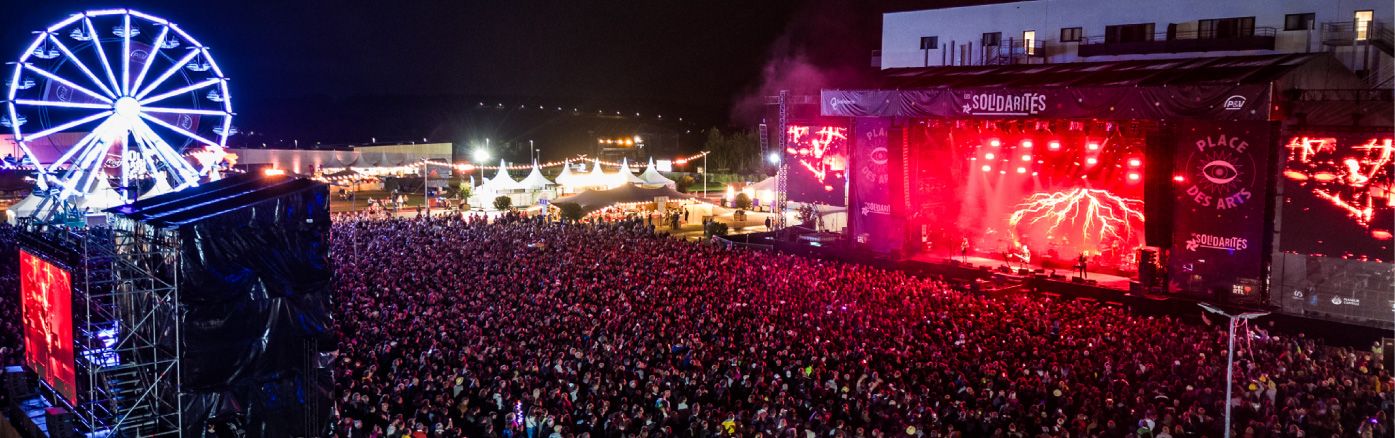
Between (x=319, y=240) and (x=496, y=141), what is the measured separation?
355 ft

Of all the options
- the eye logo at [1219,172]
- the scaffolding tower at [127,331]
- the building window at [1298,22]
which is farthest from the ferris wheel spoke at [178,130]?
the building window at [1298,22]

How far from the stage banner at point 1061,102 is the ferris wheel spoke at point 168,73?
46.9ft

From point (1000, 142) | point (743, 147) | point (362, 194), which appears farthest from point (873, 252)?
point (743, 147)

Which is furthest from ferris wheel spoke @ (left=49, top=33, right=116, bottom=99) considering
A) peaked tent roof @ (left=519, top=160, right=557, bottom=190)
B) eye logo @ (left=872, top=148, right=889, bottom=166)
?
peaked tent roof @ (left=519, top=160, right=557, bottom=190)

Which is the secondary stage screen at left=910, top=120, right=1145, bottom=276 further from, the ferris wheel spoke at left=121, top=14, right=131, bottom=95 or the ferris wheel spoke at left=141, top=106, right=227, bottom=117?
the ferris wheel spoke at left=121, top=14, right=131, bottom=95

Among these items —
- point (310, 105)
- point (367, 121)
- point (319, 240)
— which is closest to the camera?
point (319, 240)

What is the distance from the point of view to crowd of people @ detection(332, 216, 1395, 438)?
381 inches

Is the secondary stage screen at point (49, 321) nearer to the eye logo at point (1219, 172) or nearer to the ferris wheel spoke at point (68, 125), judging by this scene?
the ferris wheel spoke at point (68, 125)

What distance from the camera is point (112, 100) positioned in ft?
59.8

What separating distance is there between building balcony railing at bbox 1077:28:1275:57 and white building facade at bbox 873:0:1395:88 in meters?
0.02

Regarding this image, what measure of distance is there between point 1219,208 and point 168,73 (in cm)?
2056

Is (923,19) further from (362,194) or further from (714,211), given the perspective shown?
(362,194)

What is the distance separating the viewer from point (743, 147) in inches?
2496

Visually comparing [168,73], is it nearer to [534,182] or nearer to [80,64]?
[80,64]
